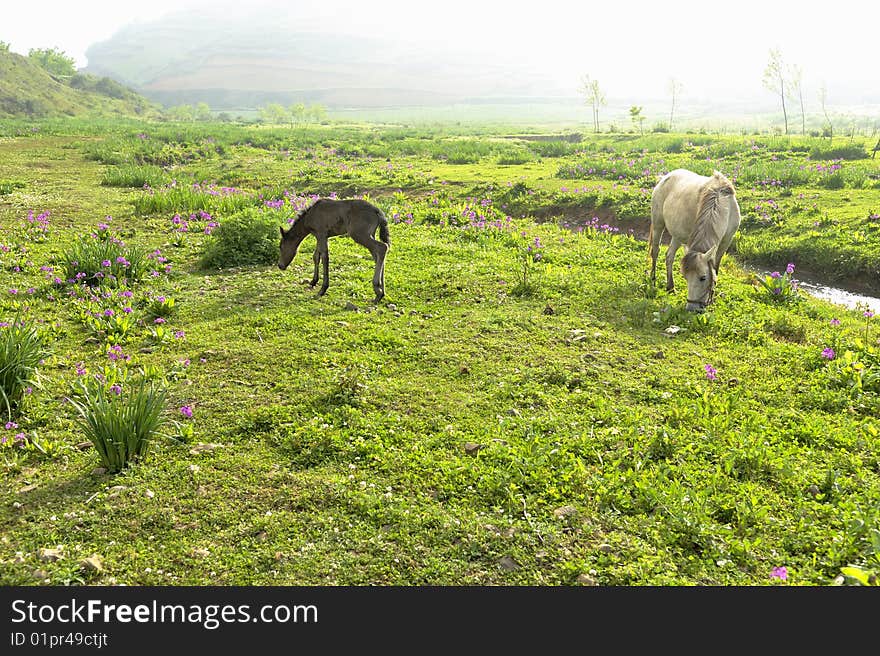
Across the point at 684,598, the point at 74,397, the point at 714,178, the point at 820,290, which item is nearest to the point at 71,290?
the point at 74,397

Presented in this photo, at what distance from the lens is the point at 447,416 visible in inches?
261

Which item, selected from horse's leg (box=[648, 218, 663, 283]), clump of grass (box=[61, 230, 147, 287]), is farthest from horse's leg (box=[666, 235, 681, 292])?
clump of grass (box=[61, 230, 147, 287])

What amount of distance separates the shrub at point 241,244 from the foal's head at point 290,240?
1398 millimetres

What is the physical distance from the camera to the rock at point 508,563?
4.52 metres

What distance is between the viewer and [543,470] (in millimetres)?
5547

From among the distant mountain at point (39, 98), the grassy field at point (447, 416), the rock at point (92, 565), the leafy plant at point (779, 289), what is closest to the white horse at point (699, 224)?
the grassy field at point (447, 416)

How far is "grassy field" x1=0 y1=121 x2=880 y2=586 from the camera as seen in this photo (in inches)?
180

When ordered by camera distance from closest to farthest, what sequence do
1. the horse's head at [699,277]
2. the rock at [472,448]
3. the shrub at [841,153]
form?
the rock at [472,448] < the horse's head at [699,277] < the shrub at [841,153]

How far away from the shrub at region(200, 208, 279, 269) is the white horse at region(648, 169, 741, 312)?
8009 millimetres

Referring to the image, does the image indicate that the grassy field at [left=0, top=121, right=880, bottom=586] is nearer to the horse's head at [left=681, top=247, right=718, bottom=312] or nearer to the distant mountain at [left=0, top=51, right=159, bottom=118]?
the horse's head at [left=681, top=247, right=718, bottom=312]

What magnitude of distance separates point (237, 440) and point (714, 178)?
8.88 m

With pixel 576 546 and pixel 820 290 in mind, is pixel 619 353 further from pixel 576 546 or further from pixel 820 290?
pixel 820 290

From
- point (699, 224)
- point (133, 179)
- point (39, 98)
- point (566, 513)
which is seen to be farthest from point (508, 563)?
point (39, 98)

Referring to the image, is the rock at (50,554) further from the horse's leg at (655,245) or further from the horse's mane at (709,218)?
the horse's leg at (655,245)
